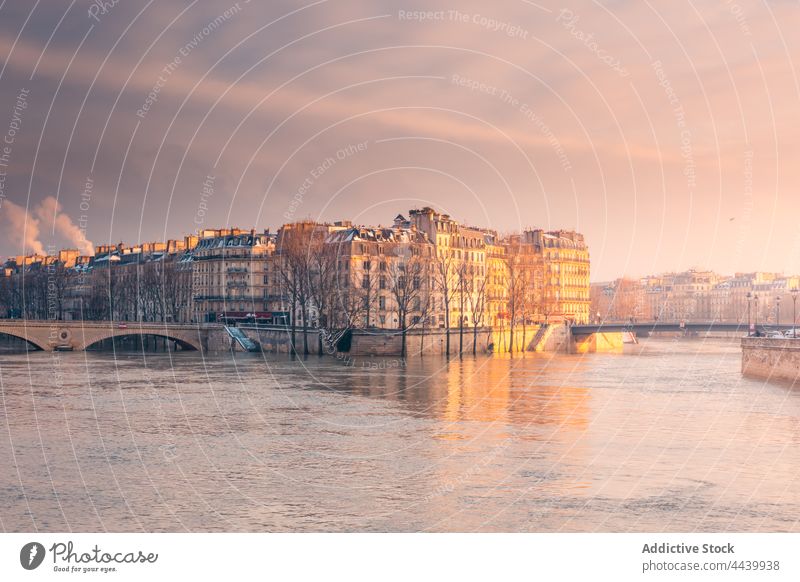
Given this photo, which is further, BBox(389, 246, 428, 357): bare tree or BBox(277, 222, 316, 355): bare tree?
BBox(389, 246, 428, 357): bare tree

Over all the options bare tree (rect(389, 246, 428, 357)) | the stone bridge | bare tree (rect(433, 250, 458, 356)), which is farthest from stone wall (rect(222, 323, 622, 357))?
bare tree (rect(433, 250, 458, 356))

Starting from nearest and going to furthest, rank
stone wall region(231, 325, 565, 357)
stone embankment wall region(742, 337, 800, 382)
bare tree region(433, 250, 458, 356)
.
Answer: stone embankment wall region(742, 337, 800, 382), stone wall region(231, 325, 565, 357), bare tree region(433, 250, 458, 356)

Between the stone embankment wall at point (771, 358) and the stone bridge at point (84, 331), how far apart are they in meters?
42.5

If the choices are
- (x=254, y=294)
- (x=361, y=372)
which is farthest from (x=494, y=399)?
(x=254, y=294)

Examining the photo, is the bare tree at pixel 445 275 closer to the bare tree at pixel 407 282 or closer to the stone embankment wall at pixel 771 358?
the bare tree at pixel 407 282

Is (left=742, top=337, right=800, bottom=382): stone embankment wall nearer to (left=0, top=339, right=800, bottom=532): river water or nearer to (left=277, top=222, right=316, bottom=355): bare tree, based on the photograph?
(left=0, top=339, right=800, bottom=532): river water

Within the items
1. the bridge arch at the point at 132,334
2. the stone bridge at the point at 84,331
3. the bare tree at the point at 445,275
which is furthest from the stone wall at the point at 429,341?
the bare tree at the point at 445,275

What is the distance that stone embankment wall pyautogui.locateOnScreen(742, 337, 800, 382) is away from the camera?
55.8 meters

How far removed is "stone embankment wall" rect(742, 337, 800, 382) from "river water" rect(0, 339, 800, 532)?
3.24 m

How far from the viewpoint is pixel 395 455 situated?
29.9 metres

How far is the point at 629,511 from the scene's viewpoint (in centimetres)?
2231

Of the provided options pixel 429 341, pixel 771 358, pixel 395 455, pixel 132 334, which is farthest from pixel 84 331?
pixel 395 455

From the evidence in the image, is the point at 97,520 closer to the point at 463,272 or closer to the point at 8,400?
the point at 8,400
